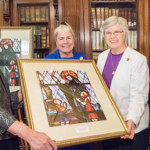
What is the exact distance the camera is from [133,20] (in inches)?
104

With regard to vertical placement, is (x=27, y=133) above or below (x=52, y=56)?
below

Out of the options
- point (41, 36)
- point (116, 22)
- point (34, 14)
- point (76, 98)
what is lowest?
point (76, 98)

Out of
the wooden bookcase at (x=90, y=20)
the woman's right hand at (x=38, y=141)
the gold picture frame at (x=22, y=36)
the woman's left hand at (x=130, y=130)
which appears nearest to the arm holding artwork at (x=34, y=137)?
the woman's right hand at (x=38, y=141)

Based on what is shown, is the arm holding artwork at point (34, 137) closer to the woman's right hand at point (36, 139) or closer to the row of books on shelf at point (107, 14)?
the woman's right hand at point (36, 139)

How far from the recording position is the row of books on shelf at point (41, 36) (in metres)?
4.21

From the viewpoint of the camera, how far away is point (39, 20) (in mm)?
4230

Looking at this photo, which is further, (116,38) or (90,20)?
(90,20)

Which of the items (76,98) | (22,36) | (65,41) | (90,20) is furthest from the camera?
(90,20)

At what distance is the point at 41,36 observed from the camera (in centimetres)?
422

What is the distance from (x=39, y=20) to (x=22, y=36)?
Answer: 6.84ft

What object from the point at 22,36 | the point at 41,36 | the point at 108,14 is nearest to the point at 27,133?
the point at 22,36

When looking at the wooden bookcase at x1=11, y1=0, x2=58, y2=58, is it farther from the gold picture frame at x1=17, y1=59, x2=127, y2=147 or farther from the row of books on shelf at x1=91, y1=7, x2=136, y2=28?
the gold picture frame at x1=17, y1=59, x2=127, y2=147

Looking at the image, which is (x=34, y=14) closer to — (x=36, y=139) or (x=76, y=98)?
(x=76, y=98)

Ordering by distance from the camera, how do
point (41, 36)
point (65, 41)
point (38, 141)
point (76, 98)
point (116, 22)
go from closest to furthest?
point (38, 141) < point (76, 98) < point (116, 22) < point (65, 41) < point (41, 36)
